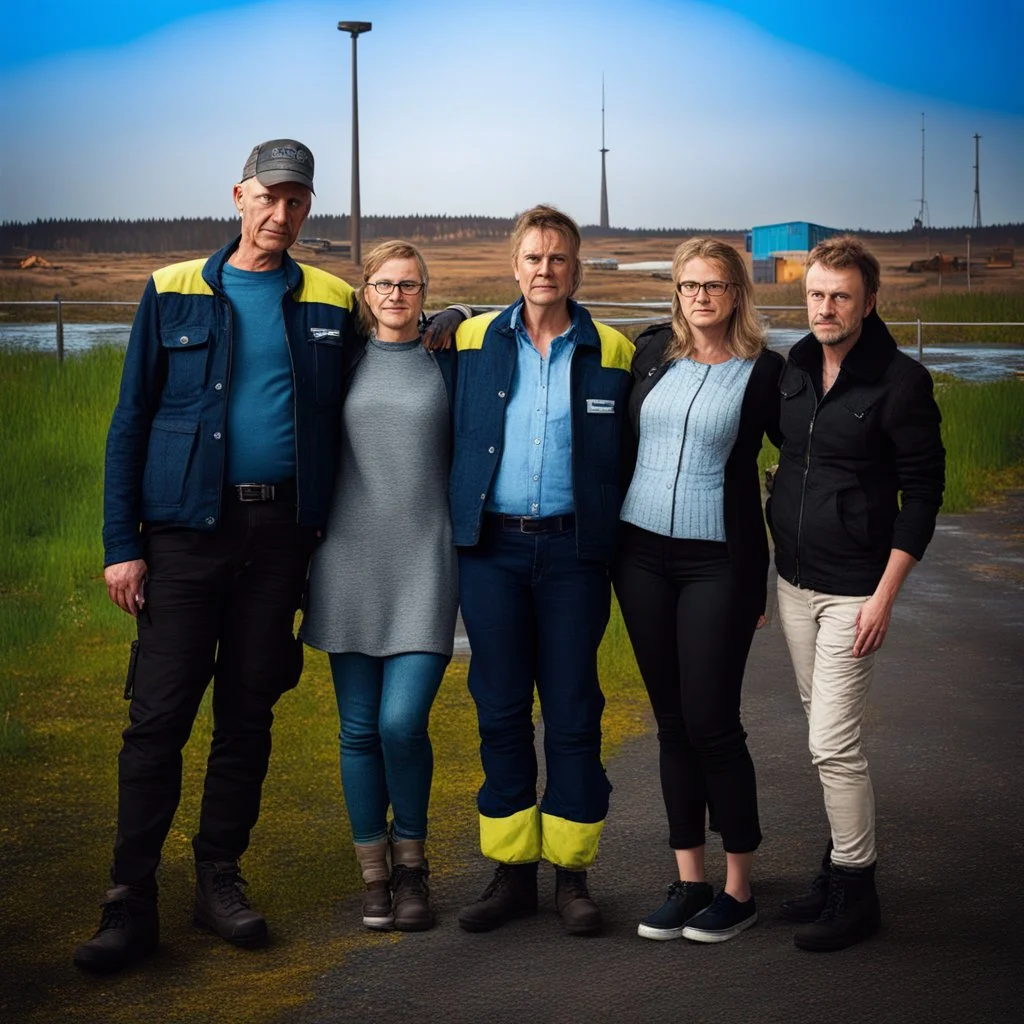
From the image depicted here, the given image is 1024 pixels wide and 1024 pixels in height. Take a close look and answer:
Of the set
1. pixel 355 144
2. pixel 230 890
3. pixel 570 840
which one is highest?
pixel 355 144

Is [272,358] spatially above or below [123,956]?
above

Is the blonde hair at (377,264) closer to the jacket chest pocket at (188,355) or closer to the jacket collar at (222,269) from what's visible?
the jacket collar at (222,269)

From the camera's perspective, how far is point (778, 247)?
24.3 metres

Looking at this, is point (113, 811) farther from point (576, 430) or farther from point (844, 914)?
point (844, 914)

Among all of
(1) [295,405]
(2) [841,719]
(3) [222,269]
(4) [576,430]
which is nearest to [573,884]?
(2) [841,719]

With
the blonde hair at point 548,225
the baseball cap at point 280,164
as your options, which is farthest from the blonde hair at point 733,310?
the baseball cap at point 280,164

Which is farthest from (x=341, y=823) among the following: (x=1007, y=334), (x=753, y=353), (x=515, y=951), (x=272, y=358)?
(x=1007, y=334)

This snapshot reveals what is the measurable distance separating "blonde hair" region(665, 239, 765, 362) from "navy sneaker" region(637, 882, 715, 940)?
1.26m

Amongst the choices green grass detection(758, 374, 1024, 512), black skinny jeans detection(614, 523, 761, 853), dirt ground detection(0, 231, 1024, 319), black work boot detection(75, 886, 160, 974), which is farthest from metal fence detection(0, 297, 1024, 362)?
black work boot detection(75, 886, 160, 974)

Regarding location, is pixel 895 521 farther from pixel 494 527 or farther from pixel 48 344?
pixel 48 344

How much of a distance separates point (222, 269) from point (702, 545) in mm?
1295

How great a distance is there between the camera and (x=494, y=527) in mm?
3670

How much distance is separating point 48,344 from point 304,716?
41.7ft

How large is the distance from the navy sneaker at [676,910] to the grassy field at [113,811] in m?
0.63
